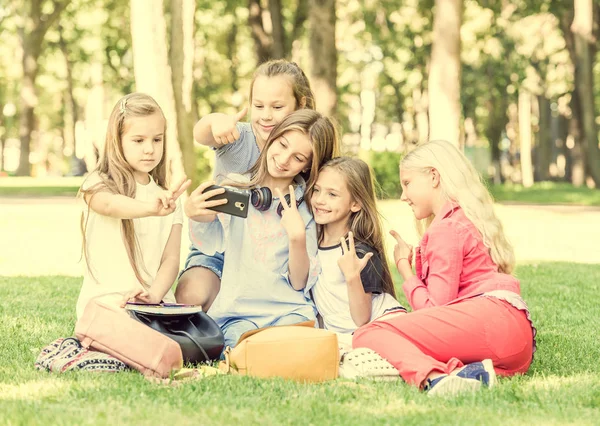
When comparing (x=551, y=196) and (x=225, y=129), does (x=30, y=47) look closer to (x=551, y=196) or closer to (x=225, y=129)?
(x=551, y=196)

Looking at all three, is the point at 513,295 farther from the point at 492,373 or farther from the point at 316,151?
the point at 316,151

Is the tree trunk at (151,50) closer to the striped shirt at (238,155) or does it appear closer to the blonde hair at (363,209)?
the striped shirt at (238,155)

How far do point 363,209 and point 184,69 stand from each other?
1230 cm

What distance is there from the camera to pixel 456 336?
15.1 ft

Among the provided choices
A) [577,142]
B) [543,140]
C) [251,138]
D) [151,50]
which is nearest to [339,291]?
[251,138]

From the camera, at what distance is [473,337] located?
4605 mm

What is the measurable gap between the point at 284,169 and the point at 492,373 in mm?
1700

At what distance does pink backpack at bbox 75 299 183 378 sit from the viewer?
15.1 feet

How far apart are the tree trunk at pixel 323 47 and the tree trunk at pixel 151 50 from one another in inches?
153

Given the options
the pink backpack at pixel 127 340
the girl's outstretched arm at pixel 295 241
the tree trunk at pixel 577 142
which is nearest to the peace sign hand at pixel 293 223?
the girl's outstretched arm at pixel 295 241

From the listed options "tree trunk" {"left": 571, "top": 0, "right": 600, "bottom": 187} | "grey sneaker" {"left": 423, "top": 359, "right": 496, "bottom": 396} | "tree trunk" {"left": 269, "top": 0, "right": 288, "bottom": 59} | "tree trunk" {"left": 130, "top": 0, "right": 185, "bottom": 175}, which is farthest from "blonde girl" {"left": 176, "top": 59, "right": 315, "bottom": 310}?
"tree trunk" {"left": 571, "top": 0, "right": 600, "bottom": 187}

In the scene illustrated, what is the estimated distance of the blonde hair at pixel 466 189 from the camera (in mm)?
4879

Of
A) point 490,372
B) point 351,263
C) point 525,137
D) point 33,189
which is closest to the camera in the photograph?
point 490,372

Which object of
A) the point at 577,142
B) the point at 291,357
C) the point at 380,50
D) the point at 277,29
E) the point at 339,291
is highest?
the point at 380,50
